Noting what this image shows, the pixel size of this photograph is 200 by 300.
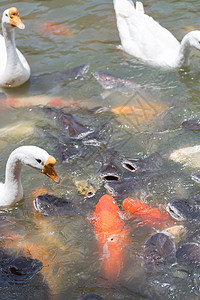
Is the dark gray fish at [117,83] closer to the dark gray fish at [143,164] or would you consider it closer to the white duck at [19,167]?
the dark gray fish at [143,164]

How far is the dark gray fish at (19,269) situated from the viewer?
12.9 feet

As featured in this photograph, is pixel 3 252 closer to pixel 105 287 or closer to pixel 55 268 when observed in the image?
pixel 55 268

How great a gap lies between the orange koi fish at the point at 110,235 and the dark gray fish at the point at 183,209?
510 mm

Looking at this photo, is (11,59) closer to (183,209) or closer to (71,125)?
(71,125)

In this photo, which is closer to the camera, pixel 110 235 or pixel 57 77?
pixel 110 235

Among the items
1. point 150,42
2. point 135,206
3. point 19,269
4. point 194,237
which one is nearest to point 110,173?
point 135,206

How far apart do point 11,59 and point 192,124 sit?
9.12 ft

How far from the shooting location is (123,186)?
4.82 meters

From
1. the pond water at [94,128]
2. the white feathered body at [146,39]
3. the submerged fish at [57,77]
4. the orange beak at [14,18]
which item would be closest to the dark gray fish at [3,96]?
the pond water at [94,128]

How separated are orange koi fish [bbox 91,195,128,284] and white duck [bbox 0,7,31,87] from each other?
2.92 meters

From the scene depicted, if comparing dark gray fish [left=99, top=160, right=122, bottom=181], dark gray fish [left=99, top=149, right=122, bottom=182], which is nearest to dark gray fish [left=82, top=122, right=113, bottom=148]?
dark gray fish [left=99, top=149, right=122, bottom=182]

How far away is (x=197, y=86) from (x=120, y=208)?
9.58ft

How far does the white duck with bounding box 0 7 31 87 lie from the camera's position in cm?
626

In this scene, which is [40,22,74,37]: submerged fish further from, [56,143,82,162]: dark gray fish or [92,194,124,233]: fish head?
[92,194,124,233]: fish head
